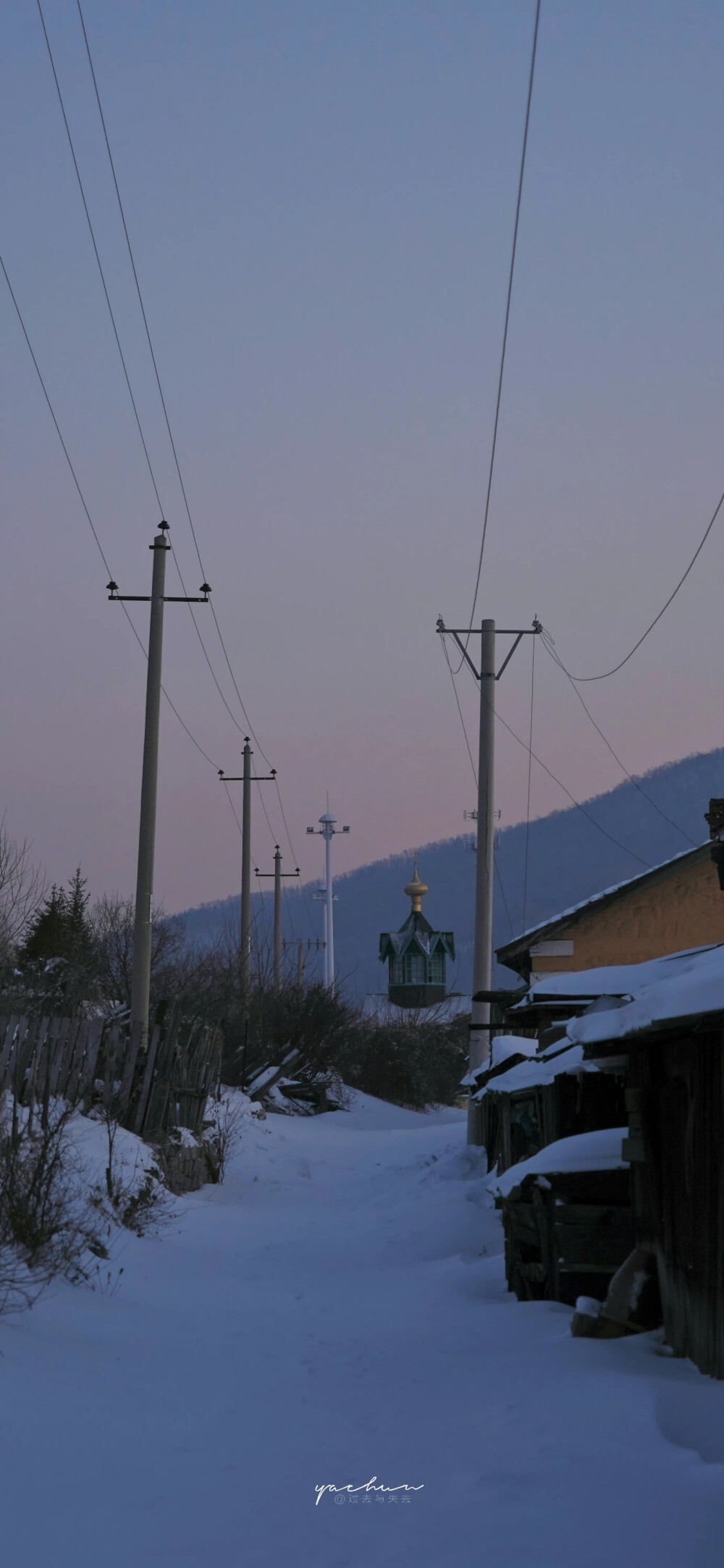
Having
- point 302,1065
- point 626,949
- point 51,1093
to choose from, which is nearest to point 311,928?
point 302,1065

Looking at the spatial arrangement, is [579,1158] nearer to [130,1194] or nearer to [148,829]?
[130,1194]

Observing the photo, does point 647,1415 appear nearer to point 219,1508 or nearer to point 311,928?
point 219,1508

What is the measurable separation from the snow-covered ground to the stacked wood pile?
26cm

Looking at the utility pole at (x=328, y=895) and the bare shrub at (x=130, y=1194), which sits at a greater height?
the utility pole at (x=328, y=895)

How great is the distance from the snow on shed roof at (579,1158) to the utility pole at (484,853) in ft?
38.9

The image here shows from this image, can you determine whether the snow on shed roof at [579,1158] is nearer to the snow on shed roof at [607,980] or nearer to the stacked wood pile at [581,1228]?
the stacked wood pile at [581,1228]

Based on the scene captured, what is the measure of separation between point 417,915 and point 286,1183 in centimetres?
7334

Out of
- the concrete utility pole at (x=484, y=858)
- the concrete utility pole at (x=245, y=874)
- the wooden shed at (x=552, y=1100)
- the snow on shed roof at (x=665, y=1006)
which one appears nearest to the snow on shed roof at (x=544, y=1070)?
the wooden shed at (x=552, y=1100)

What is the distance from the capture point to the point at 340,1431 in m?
6.64

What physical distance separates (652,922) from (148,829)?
29.4 ft

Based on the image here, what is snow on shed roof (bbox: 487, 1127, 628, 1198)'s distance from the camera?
9.36m

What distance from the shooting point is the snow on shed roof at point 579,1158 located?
9359mm
